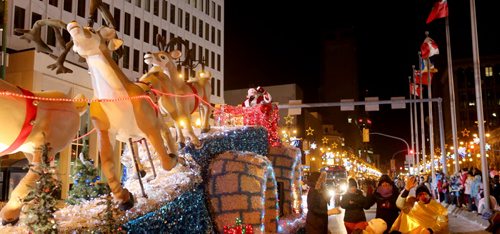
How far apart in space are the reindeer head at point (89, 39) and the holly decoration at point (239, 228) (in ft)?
9.40

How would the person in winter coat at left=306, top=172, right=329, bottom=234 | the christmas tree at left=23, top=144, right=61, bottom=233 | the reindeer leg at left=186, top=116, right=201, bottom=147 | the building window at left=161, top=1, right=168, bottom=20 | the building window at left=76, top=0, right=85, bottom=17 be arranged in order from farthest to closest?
the building window at left=161, top=1, right=168, bottom=20, the building window at left=76, top=0, right=85, bottom=17, the person in winter coat at left=306, top=172, right=329, bottom=234, the reindeer leg at left=186, top=116, right=201, bottom=147, the christmas tree at left=23, top=144, right=61, bottom=233

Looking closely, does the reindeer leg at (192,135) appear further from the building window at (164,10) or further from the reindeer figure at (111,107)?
the building window at (164,10)

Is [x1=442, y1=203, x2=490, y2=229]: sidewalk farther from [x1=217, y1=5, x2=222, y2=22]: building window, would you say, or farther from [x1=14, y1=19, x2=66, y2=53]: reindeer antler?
[x1=217, y1=5, x2=222, y2=22]: building window

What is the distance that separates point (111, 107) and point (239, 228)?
2330mm

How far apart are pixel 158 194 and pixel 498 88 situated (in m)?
124

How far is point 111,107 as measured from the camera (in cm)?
570

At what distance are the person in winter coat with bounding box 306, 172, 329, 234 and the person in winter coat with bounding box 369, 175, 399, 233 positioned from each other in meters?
1.21

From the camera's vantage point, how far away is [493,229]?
704 cm

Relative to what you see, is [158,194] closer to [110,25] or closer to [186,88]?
[110,25]

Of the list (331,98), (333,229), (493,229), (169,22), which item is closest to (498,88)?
(331,98)

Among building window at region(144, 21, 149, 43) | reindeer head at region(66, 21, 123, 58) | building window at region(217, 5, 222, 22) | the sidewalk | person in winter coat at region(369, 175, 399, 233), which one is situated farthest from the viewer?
building window at region(217, 5, 222, 22)

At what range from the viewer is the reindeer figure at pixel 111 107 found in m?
5.51

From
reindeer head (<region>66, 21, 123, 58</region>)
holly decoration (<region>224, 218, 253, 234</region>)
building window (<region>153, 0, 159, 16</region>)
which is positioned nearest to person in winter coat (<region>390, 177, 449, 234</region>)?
holly decoration (<region>224, 218, 253, 234</region>)

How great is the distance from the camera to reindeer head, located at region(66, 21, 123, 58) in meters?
5.32
